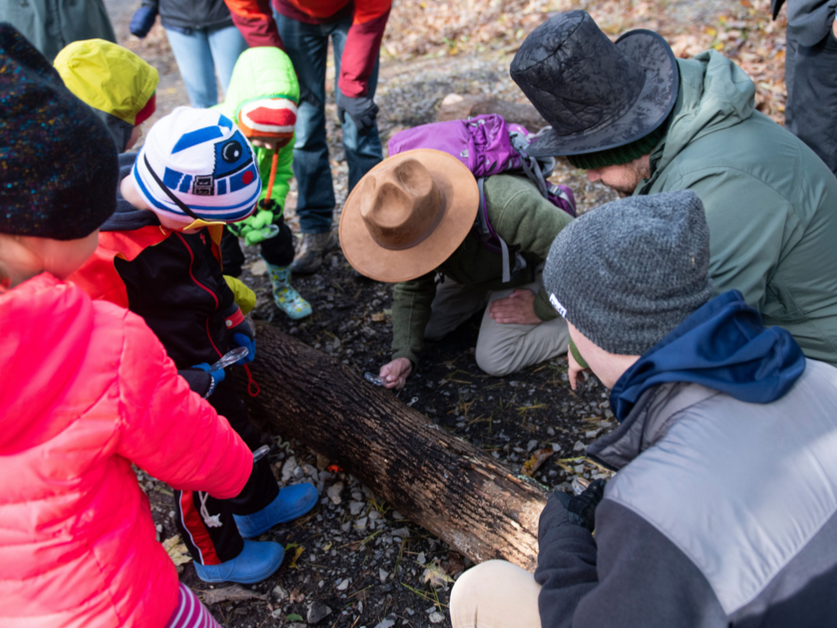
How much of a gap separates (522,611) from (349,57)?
3.36 meters

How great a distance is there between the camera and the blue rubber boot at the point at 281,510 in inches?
98.7

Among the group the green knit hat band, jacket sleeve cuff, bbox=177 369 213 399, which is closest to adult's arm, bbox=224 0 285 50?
the green knit hat band

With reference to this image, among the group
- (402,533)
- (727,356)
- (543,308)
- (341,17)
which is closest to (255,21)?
(341,17)

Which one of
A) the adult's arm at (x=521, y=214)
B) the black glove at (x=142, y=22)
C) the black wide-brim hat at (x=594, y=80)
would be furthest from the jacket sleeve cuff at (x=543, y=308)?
the black glove at (x=142, y=22)

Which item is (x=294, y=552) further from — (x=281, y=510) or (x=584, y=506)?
(x=584, y=506)

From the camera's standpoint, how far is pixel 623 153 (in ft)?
7.23

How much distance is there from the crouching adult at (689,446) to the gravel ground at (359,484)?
3.42 feet

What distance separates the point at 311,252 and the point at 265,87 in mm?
1311

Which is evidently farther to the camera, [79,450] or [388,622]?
[388,622]

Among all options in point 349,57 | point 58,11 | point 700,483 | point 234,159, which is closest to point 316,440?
point 234,159

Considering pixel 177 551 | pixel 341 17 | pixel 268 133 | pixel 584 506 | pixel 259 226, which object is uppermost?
pixel 341 17

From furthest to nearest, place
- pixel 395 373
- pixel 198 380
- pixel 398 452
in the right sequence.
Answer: pixel 395 373 → pixel 398 452 → pixel 198 380

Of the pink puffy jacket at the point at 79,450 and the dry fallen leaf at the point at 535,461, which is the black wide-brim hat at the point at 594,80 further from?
the pink puffy jacket at the point at 79,450

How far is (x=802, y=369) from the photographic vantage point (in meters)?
1.21
